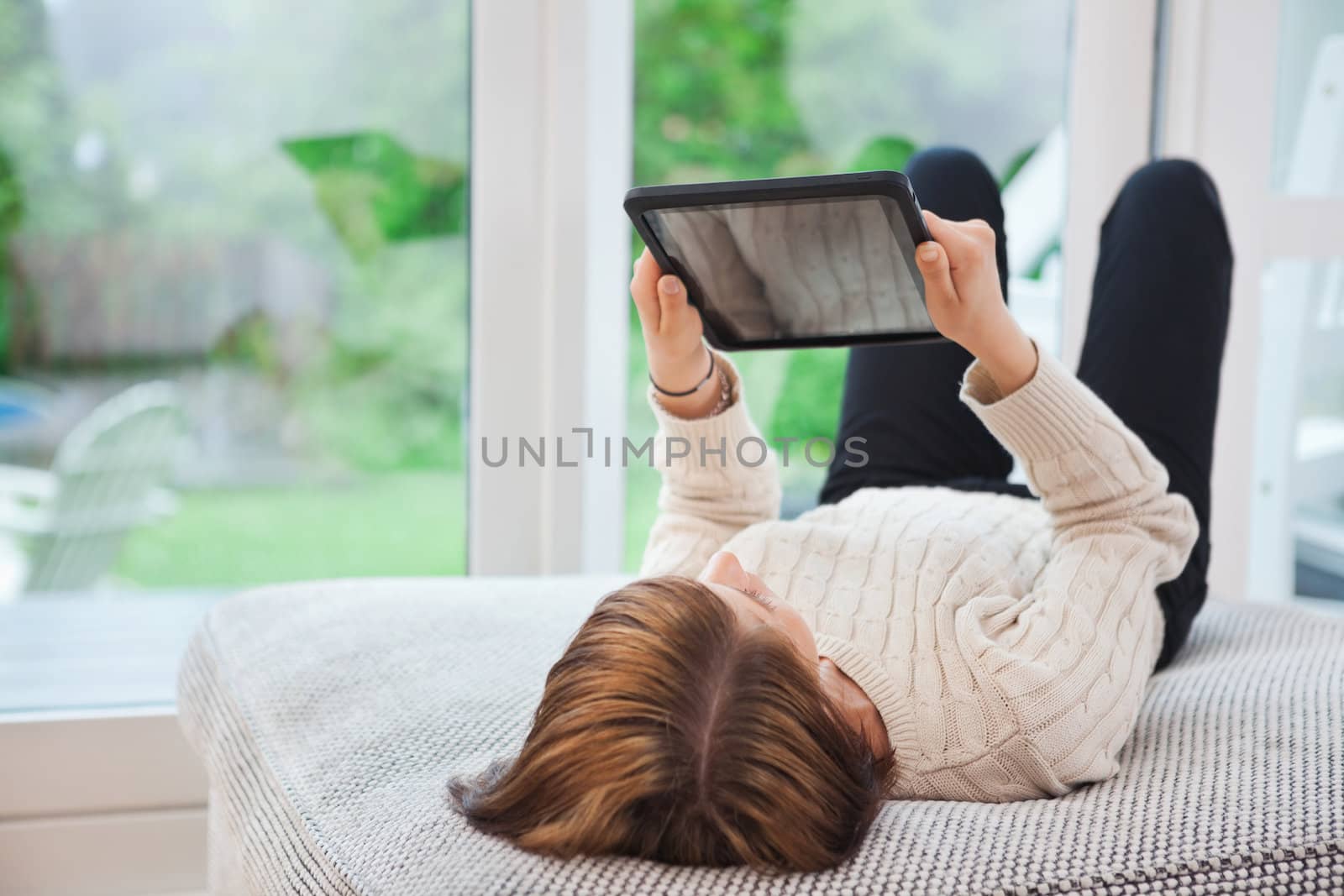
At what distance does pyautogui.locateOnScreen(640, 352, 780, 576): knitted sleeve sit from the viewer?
1.12 metres

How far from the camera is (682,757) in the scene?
2.17ft

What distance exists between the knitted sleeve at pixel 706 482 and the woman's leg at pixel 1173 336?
0.41m

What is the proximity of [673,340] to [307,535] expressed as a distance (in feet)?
2.91

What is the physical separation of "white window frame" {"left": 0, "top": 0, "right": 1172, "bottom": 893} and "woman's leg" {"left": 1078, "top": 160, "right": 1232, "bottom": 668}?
23.7 inches

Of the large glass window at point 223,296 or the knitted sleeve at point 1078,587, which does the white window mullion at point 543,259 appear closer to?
the large glass window at point 223,296

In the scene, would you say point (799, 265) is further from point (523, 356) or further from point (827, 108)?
point (827, 108)

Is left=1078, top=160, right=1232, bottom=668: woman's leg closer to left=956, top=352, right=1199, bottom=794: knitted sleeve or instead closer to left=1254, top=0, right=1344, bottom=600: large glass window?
left=956, top=352, right=1199, bottom=794: knitted sleeve

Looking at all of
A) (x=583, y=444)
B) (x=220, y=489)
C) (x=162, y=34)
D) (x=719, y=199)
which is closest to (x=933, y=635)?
(x=719, y=199)

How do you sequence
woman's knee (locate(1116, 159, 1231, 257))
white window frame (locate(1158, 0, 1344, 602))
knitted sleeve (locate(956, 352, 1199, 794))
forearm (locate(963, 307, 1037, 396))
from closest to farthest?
1. knitted sleeve (locate(956, 352, 1199, 794))
2. forearm (locate(963, 307, 1037, 396))
3. woman's knee (locate(1116, 159, 1231, 257))
4. white window frame (locate(1158, 0, 1344, 602))

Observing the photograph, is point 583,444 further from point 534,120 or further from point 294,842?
point 294,842

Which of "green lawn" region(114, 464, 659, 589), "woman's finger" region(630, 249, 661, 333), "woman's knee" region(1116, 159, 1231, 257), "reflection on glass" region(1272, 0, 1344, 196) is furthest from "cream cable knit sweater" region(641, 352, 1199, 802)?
"reflection on glass" region(1272, 0, 1344, 196)

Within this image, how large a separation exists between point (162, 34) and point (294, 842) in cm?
122

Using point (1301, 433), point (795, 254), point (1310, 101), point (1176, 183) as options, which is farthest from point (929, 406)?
point (1310, 101)

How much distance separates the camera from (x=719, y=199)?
860mm
